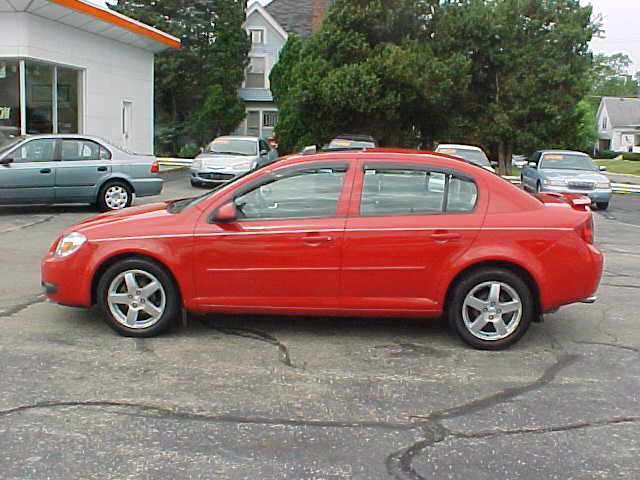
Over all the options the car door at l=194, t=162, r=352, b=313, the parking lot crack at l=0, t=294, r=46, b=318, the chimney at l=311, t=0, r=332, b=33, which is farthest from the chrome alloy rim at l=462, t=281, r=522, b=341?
the chimney at l=311, t=0, r=332, b=33

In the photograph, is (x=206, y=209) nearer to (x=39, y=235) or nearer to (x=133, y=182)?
(x=39, y=235)

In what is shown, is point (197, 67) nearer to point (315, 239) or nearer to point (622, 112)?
point (315, 239)

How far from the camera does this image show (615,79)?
13788 cm

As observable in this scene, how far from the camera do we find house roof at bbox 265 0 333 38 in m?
48.7

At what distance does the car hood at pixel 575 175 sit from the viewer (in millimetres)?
19056

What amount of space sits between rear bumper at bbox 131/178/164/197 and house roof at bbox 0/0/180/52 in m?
7.07

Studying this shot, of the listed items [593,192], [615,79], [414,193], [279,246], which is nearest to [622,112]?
[615,79]

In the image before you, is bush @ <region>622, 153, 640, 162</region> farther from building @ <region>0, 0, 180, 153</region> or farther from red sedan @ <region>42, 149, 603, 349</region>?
red sedan @ <region>42, 149, 603, 349</region>

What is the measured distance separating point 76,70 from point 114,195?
380 inches

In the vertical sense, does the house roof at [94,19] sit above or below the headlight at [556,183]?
above

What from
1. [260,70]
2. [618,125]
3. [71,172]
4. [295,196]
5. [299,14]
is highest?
[299,14]

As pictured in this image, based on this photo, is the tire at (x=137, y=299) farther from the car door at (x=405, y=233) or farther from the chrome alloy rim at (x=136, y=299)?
the car door at (x=405, y=233)

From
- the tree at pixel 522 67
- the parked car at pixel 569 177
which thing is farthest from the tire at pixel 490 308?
the tree at pixel 522 67

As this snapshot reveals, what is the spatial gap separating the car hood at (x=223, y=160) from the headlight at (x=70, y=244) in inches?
565
